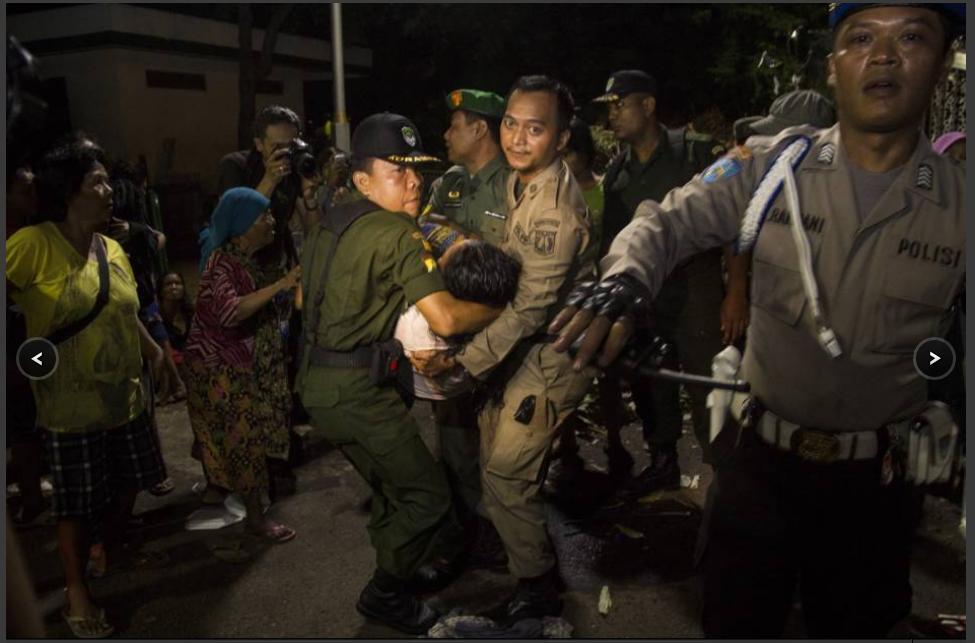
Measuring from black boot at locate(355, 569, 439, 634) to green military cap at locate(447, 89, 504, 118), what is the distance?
8.46 feet

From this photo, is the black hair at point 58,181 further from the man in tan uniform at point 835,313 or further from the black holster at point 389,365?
the man in tan uniform at point 835,313

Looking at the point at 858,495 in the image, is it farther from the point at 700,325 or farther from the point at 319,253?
the point at 700,325

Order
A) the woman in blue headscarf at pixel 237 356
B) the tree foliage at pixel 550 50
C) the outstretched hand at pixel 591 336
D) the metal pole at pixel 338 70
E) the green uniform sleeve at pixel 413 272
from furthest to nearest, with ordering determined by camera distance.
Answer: the tree foliage at pixel 550 50 < the metal pole at pixel 338 70 < the woman in blue headscarf at pixel 237 356 < the green uniform sleeve at pixel 413 272 < the outstretched hand at pixel 591 336

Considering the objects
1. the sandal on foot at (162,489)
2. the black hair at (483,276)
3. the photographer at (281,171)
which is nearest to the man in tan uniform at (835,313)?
the black hair at (483,276)

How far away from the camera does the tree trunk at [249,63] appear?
18531mm

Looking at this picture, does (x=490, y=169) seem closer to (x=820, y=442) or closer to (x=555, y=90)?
(x=555, y=90)

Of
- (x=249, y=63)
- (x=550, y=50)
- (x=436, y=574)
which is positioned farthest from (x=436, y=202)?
(x=550, y=50)

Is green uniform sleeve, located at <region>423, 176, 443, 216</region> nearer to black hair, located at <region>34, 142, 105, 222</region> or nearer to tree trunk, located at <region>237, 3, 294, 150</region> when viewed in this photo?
black hair, located at <region>34, 142, 105, 222</region>

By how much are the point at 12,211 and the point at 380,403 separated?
2.68m

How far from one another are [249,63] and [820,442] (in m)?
18.9

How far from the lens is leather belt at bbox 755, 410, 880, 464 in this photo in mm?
2320

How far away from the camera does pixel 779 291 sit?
7.77 ft

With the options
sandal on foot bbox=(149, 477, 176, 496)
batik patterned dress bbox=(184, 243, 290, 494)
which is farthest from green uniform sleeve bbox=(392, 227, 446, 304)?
sandal on foot bbox=(149, 477, 176, 496)

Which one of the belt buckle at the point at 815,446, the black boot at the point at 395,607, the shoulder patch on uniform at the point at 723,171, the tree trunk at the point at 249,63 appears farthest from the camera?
the tree trunk at the point at 249,63
